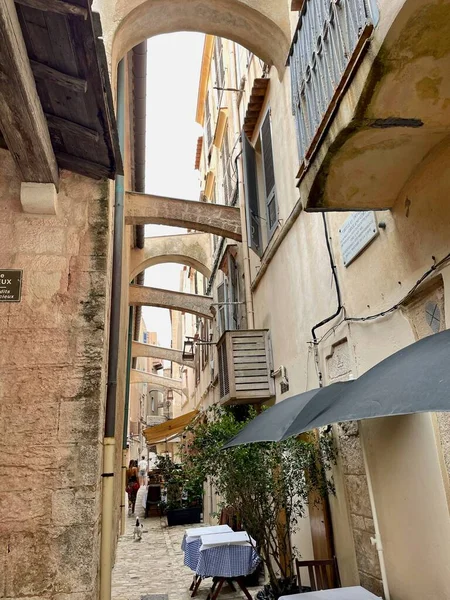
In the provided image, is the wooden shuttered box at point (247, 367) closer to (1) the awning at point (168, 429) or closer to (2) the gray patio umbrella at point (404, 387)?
(2) the gray patio umbrella at point (404, 387)

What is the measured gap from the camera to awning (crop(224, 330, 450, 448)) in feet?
7.11

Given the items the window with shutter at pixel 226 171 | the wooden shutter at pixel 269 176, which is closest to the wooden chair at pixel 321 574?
the wooden shutter at pixel 269 176

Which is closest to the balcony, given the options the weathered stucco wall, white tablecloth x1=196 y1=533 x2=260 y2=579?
the weathered stucco wall

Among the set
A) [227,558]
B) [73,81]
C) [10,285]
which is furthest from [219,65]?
[227,558]

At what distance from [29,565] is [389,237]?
3.38 m

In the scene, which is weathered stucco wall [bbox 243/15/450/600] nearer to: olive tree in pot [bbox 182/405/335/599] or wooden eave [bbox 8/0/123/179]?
olive tree in pot [bbox 182/405/335/599]

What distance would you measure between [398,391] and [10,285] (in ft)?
9.16

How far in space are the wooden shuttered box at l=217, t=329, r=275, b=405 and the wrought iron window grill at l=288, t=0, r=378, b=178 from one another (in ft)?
14.3

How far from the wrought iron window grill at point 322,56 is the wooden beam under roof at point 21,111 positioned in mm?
1788

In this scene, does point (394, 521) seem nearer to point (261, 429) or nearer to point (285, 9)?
point (261, 429)

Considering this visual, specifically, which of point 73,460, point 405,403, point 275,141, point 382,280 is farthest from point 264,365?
point 405,403

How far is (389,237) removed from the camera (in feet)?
12.6

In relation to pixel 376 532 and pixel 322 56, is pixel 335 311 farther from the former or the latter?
pixel 322 56

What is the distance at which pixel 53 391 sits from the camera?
11.4 ft
